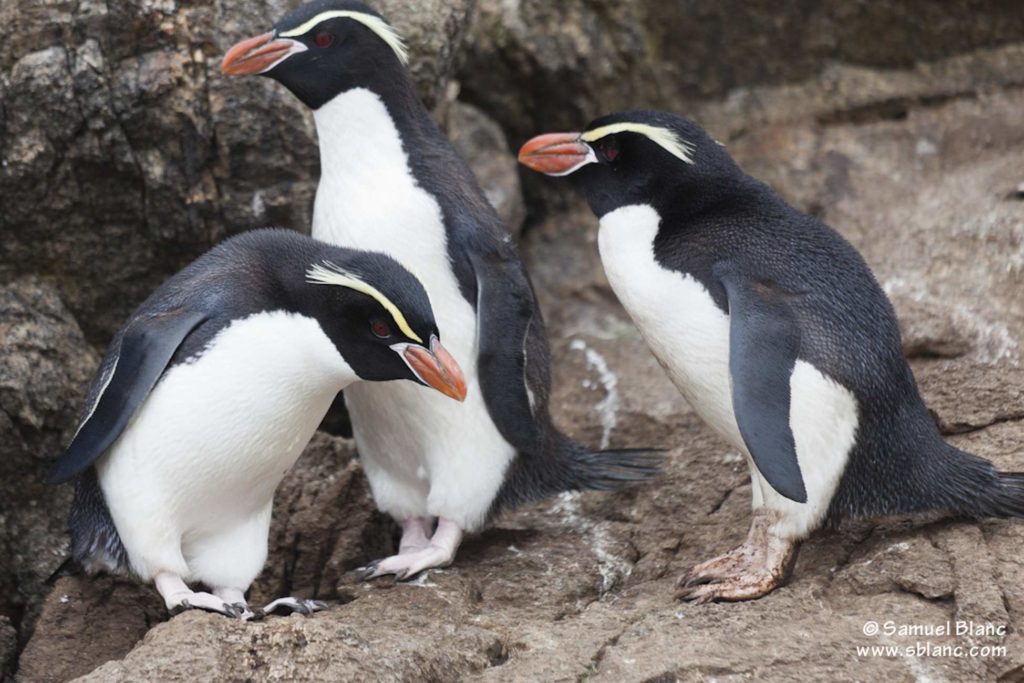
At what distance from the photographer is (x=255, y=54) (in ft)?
13.6

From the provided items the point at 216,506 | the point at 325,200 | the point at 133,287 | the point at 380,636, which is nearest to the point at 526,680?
the point at 380,636

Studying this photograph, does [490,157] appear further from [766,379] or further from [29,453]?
[766,379]

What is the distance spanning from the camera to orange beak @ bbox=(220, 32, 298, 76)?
13.5ft

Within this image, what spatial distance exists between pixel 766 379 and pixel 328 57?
164cm

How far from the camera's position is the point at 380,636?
3398mm

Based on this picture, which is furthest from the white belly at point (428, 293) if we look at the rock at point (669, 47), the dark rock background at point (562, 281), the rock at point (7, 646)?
the rock at point (669, 47)

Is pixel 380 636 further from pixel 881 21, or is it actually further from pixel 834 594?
pixel 881 21

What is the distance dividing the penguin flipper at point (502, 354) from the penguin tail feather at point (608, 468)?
25 cm

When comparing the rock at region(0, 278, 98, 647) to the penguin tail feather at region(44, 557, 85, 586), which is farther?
the rock at region(0, 278, 98, 647)

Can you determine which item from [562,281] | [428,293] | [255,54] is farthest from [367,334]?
[562,281]

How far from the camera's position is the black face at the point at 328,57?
424 centimetres

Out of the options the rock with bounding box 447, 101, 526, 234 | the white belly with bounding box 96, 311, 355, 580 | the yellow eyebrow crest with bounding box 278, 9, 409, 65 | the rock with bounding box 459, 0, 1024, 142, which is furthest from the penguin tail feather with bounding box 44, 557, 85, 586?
the rock with bounding box 459, 0, 1024, 142

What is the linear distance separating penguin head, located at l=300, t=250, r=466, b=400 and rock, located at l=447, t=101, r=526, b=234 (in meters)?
2.03

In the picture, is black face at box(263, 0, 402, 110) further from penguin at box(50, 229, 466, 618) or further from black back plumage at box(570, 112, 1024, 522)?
black back plumage at box(570, 112, 1024, 522)
